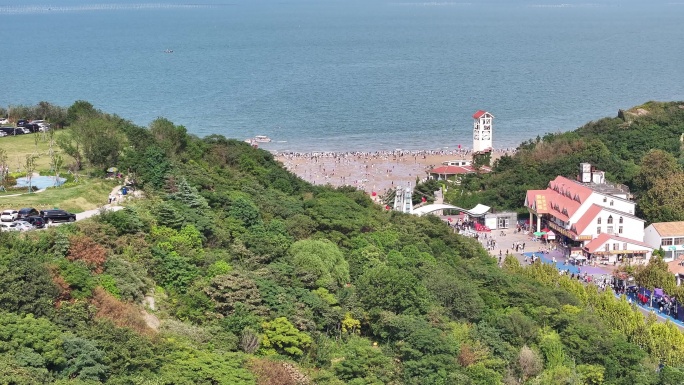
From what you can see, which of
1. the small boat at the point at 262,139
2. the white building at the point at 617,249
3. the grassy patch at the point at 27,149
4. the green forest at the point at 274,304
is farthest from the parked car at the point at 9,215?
the small boat at the point at 262,139

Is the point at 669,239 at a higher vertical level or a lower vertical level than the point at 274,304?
lower

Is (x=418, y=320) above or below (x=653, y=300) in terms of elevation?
above

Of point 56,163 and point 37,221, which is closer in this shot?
point 37,221

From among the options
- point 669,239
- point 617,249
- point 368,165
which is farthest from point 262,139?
point 669,239

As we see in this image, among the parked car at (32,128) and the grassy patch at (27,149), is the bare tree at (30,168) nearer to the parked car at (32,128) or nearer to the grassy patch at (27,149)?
A: the grassy patch at (27,149)

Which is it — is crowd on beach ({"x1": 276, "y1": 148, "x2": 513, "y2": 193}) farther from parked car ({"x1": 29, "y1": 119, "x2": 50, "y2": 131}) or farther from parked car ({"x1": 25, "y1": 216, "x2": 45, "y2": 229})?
parked car ({"x1": 25, "y1": 216, "x2": 45, "y2": 229})

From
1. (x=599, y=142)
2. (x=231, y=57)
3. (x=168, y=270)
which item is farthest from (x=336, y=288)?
(x=231, y=57)

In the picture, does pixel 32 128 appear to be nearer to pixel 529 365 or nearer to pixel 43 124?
pixel 43 124

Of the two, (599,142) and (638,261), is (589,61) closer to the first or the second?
(599,142)
